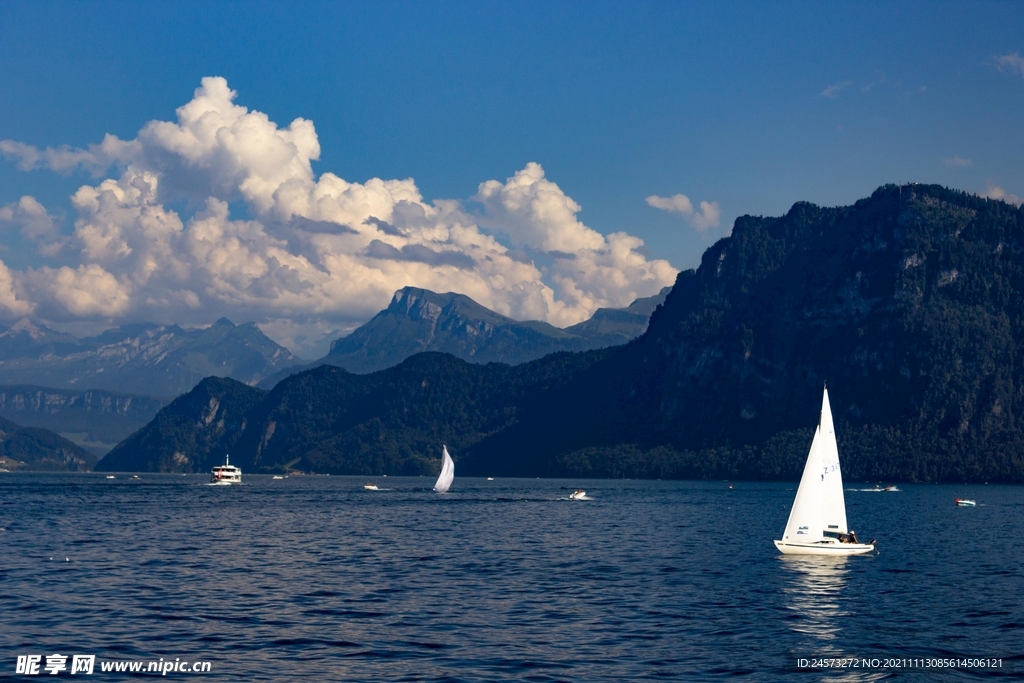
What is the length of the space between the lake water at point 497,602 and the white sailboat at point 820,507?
2047 millimetres

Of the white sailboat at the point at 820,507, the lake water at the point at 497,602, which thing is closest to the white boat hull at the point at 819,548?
the white sailboat at the point at 820,507

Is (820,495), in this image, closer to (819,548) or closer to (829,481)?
(829,481)

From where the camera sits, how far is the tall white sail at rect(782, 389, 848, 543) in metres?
94.2

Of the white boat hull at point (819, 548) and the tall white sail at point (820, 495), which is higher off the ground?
the tall white sail at point (820, 495)

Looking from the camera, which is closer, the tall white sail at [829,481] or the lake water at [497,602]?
the lake water at [497,602]

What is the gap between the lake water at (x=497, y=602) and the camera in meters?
48.5

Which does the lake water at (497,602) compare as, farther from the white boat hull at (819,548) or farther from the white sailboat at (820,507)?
the white sailboat at (820,507)

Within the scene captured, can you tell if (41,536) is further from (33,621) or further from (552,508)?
(552,508)

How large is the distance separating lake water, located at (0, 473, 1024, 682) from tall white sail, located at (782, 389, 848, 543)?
3593 millimetres

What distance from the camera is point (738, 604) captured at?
217 feet

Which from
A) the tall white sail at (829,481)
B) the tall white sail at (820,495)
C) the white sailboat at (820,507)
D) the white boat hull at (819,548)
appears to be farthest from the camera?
the white boat hull at (819,548)

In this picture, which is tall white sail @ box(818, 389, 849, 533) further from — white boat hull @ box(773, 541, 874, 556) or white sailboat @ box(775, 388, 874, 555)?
white boat hull @ box(773, 541, 874, 556)

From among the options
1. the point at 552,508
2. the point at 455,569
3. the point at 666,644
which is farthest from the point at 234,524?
the point at 666,644

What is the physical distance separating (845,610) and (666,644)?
18077 mm
